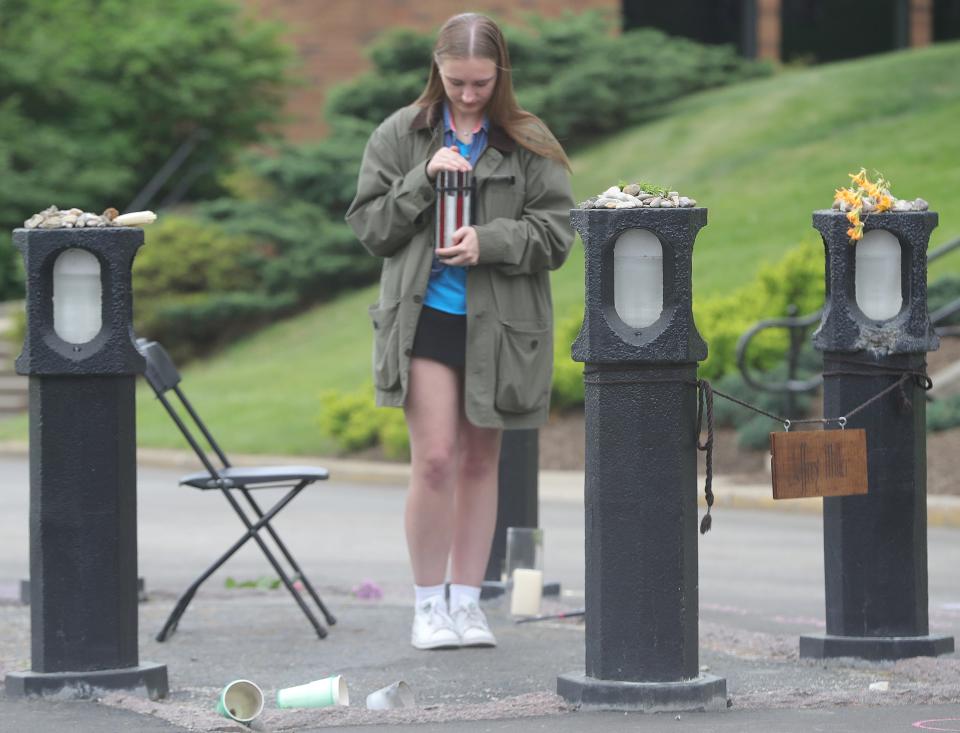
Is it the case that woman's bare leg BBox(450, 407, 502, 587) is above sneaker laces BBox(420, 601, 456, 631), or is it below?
above

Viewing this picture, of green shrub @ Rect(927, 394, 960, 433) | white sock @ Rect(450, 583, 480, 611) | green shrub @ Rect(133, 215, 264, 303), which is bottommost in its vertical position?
white sock @ Rect(450, 583, 480, 611)

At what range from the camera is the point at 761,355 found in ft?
49.2

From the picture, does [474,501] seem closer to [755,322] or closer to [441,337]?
[441,337]

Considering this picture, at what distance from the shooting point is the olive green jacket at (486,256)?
639 centimetres

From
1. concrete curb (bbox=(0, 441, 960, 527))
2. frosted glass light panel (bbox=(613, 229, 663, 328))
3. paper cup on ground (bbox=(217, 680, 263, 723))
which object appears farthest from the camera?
concrete curb (bbox=(0, 441, 960, 527))

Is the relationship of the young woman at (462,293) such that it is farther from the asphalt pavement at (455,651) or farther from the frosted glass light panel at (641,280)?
the frosted glass light panel at (641,280)

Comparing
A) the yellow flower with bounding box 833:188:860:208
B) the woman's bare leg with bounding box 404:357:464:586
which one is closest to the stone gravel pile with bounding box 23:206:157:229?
the woman's bare leg with bounding box 404:357:464:586

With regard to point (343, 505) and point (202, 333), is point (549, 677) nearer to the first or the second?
point (343, 505)

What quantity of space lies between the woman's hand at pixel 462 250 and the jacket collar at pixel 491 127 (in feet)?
1.31

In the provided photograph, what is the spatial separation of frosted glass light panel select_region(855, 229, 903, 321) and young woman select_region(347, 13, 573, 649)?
1059mm

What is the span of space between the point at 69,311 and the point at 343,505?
7542mm

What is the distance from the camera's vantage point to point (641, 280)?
5227 mm

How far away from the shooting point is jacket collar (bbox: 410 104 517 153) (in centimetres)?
658

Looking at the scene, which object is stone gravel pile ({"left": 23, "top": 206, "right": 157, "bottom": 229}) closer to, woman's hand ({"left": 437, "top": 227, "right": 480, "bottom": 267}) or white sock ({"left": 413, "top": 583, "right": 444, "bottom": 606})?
woman's hand ({"left": 437, "top": 227, "right": 480, "bottom": 267})
